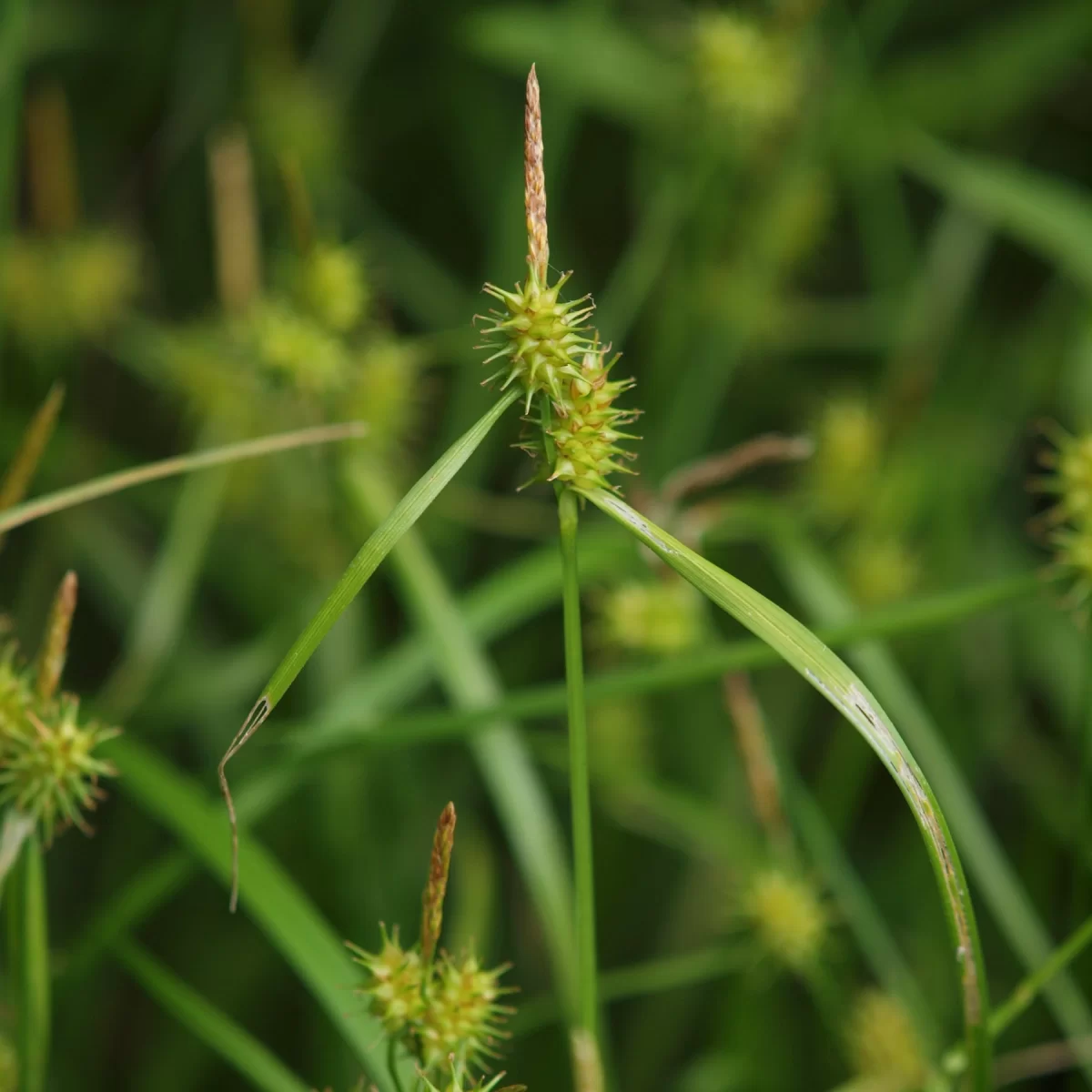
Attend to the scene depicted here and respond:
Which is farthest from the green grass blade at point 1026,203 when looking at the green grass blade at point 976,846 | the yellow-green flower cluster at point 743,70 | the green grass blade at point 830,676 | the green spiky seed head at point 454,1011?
the green spiky seed head at point 454,1011

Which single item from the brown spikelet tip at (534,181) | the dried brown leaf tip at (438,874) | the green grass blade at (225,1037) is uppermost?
the brown spikelet tip at (534,181)

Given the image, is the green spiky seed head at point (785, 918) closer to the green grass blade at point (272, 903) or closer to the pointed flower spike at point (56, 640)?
the green grass blade at point (272, 903)

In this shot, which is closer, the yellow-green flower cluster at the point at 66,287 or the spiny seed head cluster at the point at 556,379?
the spiny seed head cluster at the point at 556,379

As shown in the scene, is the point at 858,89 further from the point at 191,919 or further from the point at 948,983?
the point at 191,919

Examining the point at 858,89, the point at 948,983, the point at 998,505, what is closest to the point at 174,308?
the point at 858,89

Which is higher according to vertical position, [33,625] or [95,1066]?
[33,625]

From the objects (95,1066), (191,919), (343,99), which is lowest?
(95,1066)

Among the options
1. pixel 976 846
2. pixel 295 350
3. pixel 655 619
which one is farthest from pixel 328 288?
pixel 976 846
